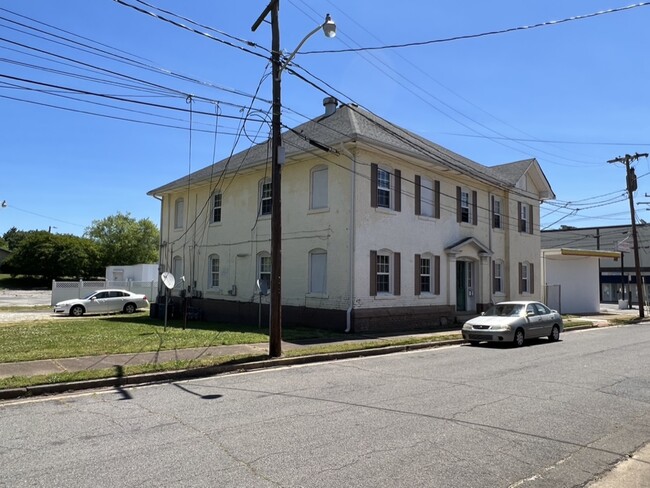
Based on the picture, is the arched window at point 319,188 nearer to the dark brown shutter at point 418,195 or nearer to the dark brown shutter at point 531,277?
the dark brown shutter at point 418,195

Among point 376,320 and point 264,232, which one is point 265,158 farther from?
point 376,320

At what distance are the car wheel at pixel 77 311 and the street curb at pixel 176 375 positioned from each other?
20.0 metres

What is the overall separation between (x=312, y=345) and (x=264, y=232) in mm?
8692

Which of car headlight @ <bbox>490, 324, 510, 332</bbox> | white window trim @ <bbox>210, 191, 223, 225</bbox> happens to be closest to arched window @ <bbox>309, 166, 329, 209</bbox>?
→ white window trim @ <bbox>210, 191, 223, 225</bbox>

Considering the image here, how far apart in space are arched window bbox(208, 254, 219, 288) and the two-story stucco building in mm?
69

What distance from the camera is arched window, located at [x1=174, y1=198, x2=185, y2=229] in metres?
27.8

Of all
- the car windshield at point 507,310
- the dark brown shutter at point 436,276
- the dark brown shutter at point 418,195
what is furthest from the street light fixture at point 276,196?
the dark brown shutter at point 436,276

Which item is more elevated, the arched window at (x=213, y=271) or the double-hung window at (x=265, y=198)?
the double-hung window at (x=265, y=198)

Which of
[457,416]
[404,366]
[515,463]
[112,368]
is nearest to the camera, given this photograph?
[515,463]

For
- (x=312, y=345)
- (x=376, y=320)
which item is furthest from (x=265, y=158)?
(x=312, y=345)

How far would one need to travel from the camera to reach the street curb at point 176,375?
8.50m

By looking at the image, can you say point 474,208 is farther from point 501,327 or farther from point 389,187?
point 501,327

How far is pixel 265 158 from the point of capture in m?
21.5

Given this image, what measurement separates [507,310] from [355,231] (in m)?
5.65
